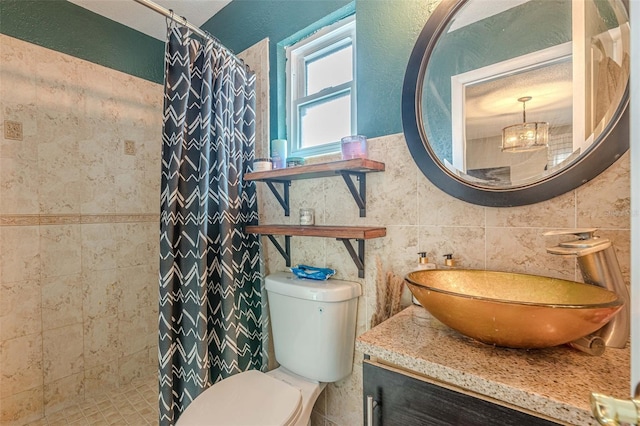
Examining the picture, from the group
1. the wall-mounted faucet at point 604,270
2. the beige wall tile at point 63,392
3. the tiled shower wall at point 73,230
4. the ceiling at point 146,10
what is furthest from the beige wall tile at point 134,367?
the wall-mounted faucet at point 604,270

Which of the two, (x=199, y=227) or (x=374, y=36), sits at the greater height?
(x=374, y=36)

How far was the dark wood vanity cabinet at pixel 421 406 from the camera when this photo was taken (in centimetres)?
57

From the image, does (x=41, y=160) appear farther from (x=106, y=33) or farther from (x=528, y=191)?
(x=528, y=191)

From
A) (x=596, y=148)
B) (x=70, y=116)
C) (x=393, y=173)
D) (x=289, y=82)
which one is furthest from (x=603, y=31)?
(x=70, y=116)

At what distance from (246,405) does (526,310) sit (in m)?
0.99

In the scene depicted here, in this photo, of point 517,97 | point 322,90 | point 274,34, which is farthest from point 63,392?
point 517,97

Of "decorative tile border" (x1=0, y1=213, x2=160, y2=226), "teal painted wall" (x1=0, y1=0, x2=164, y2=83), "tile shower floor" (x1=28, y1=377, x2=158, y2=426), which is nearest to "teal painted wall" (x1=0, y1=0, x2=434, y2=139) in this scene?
"teal painted wall" (x1=0, y1=0, x2=164, y2=83)

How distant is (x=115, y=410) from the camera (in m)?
1.79

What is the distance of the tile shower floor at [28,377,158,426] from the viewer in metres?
1.69

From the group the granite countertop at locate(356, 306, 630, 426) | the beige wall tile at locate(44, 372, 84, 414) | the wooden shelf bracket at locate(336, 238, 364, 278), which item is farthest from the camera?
the beige wall tile at locate(44, 372, 84, 414)

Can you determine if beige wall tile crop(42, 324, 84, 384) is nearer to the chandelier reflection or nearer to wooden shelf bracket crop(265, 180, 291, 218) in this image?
wooden shelf bracket crop(265, 180, 291, 218)

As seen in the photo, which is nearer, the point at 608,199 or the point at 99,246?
the point at 608,199

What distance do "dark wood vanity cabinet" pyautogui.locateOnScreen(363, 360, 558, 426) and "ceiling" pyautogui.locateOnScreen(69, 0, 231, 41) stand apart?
2.28 metres

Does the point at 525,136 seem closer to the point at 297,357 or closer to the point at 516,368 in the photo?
the point at 516,368
